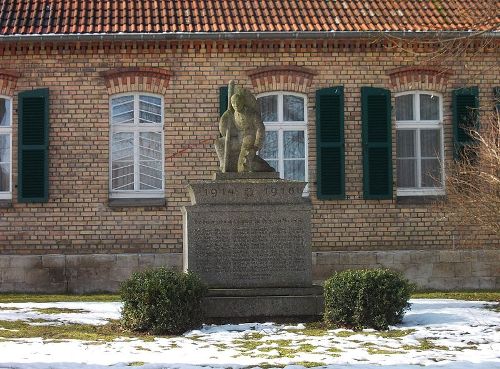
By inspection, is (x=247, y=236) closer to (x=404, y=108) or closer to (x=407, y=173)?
(x=407, y=173)

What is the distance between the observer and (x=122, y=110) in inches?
685

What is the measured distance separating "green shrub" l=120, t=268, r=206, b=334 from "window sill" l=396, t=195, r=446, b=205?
763 centimetres

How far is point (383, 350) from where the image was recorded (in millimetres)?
9148

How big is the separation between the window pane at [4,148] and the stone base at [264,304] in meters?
7.69

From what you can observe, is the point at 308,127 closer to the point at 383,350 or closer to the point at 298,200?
the point at 298,200

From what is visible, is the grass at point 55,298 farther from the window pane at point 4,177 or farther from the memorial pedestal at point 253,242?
the memorial pedestal at point 253,242

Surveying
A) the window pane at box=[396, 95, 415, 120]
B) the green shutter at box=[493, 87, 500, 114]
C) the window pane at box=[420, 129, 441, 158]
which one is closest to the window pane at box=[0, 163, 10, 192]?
the window pane at box=[396, 95, 415, 120]

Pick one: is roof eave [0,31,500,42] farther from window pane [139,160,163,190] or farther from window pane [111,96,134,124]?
window pane [139,160,163,190]

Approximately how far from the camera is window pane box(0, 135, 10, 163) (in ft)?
56.9

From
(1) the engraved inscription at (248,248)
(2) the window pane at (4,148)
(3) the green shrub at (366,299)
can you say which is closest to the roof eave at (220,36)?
(2) the window pane at (4,148)

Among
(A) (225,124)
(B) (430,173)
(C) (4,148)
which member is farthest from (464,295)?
(C) (4,148)

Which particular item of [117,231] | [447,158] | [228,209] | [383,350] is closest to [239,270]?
[228,209]

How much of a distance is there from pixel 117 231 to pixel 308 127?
4.43 m

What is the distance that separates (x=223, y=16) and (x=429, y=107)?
4718mm
